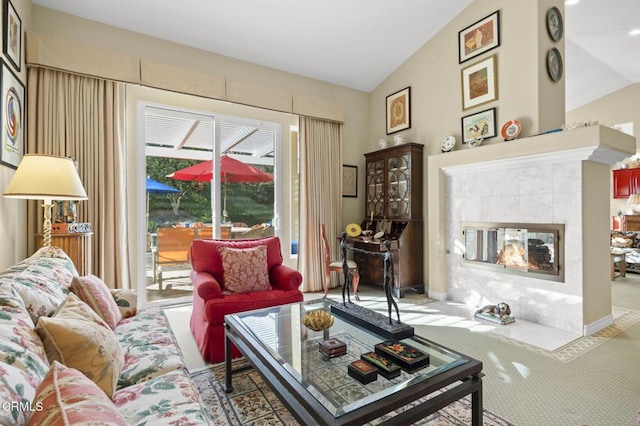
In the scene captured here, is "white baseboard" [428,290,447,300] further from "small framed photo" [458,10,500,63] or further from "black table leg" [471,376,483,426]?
"small framed photo" [458,10,500,63]

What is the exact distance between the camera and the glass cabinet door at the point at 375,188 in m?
4.80

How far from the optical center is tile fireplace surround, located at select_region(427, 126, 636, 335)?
2.92 metres

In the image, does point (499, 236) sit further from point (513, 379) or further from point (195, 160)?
point (195, 160)

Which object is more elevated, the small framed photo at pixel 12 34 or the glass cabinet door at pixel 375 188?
the small framed photo at pixel 12 34

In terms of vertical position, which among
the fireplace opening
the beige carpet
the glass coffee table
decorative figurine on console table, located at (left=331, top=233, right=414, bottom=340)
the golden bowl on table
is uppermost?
the fireplace opening

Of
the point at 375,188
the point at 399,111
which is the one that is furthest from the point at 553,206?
the point at 399,111

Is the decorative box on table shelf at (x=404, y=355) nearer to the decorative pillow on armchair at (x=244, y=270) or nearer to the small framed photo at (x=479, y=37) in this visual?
the decorative pillow on armchair at (x=244, y=270)

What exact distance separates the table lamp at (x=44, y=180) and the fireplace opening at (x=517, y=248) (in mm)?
3920

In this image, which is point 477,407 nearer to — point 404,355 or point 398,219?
point 404,355

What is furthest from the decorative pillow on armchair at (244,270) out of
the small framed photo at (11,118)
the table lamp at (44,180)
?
the small framed photo at (11,118)

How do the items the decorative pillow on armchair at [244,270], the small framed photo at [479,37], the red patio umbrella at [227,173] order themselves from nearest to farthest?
the decorative pillow on armchair at [244,270] → the small framed photo at [479,37] → the red patio umbrella at [227,173]

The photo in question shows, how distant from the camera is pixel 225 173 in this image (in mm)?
4219

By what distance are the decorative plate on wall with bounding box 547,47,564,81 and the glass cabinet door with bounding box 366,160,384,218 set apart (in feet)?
7.18

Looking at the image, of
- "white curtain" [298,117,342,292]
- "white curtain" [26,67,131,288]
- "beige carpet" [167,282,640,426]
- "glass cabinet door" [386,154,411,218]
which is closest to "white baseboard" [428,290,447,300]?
"beige carpet" [167,282,640,426]
